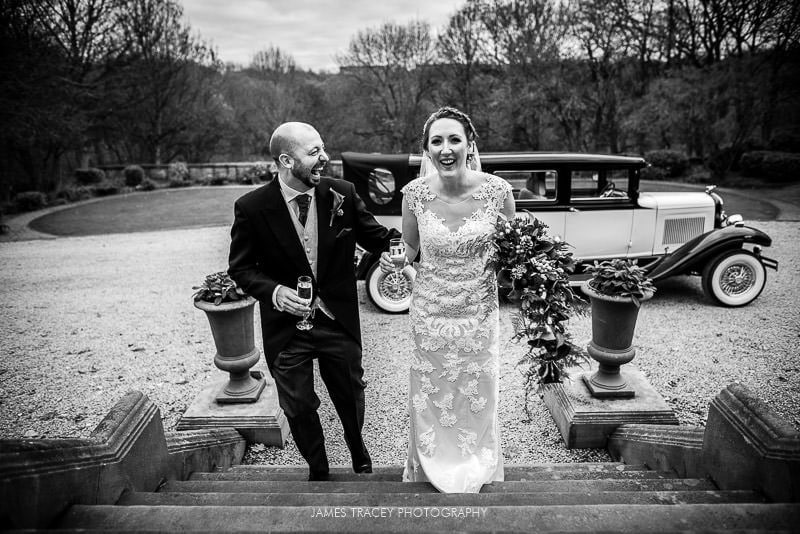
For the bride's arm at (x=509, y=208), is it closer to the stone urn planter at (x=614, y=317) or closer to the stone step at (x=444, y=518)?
the stone urn planter at (x=614, y=317)

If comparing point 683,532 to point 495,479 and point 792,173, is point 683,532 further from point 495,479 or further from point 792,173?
point 792,173

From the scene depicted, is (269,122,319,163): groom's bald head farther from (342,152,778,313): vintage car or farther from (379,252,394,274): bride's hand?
(342,152,778,313): vintage car

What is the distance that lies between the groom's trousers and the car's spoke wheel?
3712 millimetres

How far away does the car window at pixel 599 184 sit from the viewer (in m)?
6.85

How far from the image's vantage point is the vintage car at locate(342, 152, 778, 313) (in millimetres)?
6426

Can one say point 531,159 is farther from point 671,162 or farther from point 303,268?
point 671,162

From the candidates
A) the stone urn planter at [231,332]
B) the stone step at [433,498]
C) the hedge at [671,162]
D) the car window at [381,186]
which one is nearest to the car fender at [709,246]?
the car window at [381,186]

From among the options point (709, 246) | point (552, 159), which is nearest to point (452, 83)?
point (552, 159)

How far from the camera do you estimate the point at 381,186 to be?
22.4 ft

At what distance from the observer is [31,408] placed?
457cm

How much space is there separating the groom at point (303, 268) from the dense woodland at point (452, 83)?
18546 mm

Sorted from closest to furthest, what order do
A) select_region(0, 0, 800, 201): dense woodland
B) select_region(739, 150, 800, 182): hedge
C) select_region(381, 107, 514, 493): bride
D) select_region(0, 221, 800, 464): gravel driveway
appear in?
select_region(381, 107, 514, 493): bride < select_region(0, 221, 800, 464): gravel driveway < select_region(739, 150, 800, 182): hedge < select_region(0, 0, 800, 201): dense woodland

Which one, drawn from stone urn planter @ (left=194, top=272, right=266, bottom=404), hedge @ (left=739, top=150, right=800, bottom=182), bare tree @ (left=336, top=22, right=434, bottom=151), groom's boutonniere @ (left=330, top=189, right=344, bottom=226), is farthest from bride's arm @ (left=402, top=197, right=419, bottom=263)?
bare tree @ (left=336, top=22, right=434, bottom=151)

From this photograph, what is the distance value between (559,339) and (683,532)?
147 centimetres
